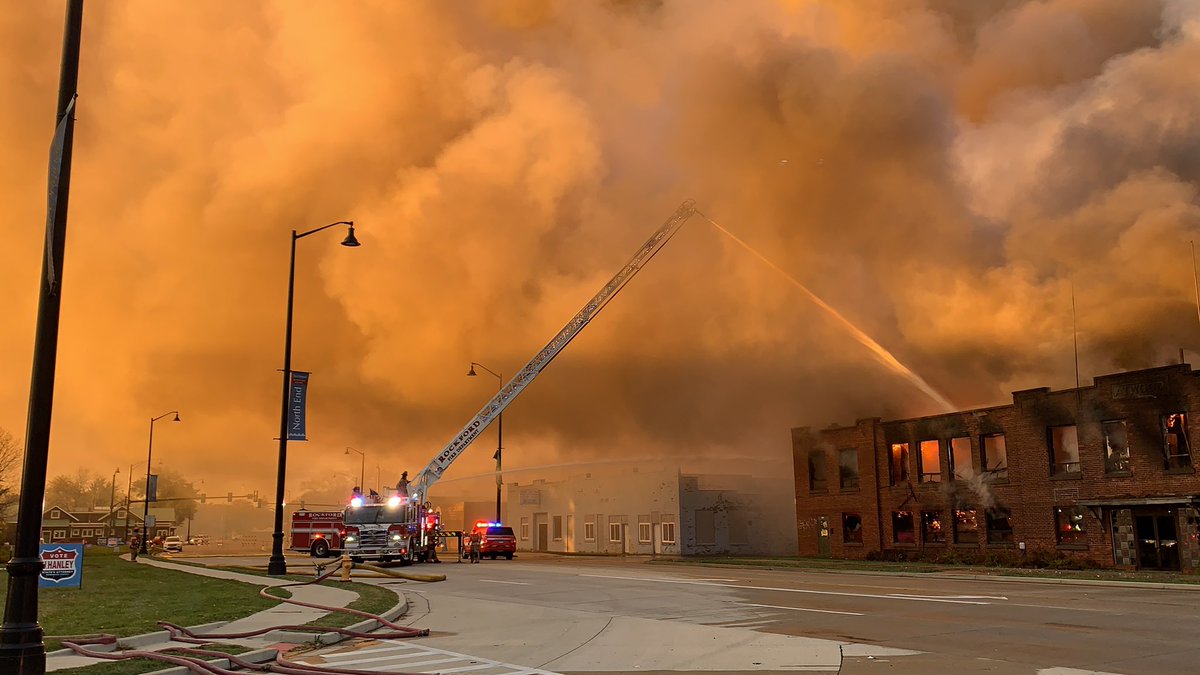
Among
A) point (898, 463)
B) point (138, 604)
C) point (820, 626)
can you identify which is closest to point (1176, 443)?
point (898, 463)

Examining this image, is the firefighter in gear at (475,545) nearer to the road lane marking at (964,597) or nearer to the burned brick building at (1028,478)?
the burned brick building at (1028,478)

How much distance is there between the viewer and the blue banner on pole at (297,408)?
2883cm

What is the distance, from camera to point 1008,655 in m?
11.1

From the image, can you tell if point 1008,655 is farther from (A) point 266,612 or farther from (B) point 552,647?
(A) point 266,612

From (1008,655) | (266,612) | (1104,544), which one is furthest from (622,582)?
(1104,544)

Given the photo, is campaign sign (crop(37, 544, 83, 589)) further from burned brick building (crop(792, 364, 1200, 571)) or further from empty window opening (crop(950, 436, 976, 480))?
empty window opening (crop(950, 436, 976, 480))

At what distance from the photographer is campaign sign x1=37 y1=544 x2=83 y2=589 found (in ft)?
66.5

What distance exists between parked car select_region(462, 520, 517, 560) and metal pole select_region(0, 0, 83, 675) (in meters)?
38.0

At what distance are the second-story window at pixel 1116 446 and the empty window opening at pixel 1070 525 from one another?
2.14 m

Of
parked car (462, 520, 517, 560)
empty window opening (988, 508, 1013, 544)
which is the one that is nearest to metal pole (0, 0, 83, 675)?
empty window opening (988, 508, 1013, 544)

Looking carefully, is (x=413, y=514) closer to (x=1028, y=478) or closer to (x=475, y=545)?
(x=475, y=545)

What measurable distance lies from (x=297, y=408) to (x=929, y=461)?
27.9 meters

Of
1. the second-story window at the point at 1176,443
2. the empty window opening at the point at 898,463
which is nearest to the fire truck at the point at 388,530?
the empty window opening at the point at 898,463

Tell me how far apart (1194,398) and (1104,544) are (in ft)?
20.3
